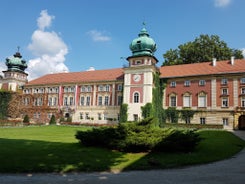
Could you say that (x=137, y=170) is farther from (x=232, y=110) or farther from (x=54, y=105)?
(x=54, y=105)

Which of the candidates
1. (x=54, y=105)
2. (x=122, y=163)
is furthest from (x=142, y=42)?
(x=122, y=163)

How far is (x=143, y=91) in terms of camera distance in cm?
3719

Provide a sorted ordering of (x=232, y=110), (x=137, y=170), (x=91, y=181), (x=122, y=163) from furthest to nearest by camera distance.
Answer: (x=232, y=110)
(x=122, y=163)
(x=137, y=170)
(x=91, y=181)

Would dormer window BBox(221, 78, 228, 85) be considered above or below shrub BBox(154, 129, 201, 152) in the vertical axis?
above

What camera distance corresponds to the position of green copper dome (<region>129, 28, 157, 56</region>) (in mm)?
38656

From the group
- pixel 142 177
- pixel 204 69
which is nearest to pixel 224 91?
pixel 204 69

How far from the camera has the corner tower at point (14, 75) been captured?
52.7m

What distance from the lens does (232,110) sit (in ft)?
112

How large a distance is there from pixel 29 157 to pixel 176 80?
107 feet

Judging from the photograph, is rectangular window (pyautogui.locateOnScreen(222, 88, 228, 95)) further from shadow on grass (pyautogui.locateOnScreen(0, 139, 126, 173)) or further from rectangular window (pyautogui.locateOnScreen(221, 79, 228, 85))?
shadow on grass (pyautogui.locateOnScreen(0, 139, 126, 173))

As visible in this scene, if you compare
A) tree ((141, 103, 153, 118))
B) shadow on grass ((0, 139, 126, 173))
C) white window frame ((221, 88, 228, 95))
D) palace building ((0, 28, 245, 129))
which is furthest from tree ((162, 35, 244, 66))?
shadow on grass ((0, 139, 126, 173))

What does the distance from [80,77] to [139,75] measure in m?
15.7

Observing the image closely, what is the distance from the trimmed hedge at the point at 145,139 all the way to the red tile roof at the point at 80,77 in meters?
30.5

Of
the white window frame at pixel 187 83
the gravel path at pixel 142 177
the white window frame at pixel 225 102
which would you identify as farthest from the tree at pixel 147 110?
the gravel path at pixel 142 177
